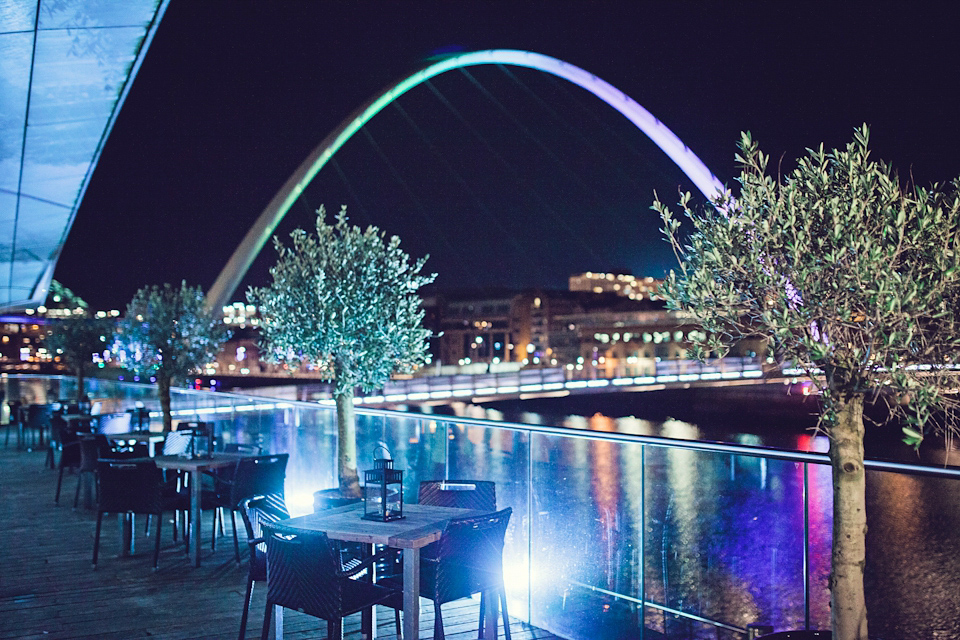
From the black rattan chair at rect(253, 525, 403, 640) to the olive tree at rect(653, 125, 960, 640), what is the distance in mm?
2311

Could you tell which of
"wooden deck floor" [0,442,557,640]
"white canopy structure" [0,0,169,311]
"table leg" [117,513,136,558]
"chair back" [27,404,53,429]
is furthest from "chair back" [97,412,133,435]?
"table leg" [117,513,136,558]

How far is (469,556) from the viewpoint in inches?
185

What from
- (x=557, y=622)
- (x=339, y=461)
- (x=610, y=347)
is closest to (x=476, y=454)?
(x=339, y=461)

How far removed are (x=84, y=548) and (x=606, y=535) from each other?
5.30 meters

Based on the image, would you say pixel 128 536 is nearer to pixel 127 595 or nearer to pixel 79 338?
pixel 127 595

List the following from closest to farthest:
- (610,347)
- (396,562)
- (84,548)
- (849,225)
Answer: (849,225)
(396,562)
(84,548)
(610,347)

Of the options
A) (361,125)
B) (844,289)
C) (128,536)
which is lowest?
(128,536)

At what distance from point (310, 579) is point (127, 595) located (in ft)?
9.14

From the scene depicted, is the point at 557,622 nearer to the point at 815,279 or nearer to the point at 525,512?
the point at 525,512

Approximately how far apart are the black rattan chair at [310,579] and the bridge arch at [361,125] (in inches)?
1548

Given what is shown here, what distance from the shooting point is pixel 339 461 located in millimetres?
8539

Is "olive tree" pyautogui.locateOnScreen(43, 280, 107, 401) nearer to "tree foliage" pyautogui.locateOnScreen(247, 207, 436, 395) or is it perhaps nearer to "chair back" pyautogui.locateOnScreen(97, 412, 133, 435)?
"chair back" pyautogui.locateOnScreen(97, 412, 133, 435)

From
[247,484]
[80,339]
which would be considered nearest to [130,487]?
[247,484]

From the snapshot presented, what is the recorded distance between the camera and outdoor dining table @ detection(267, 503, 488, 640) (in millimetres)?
4609
